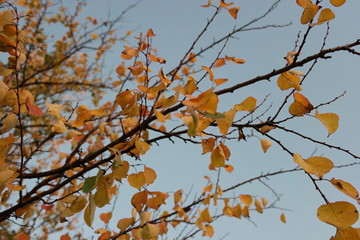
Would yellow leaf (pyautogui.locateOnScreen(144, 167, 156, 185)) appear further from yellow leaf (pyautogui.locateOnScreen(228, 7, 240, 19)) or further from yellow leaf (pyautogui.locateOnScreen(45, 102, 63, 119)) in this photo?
yellow leaf (pyautogui.locateOnScreen(228, 7, 240, 19))

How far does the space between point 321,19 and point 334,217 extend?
1.61 ft

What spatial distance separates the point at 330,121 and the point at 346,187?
168mm

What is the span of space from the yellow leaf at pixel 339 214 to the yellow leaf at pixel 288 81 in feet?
1.06

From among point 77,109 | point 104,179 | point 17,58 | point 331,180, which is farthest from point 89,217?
point 331,180

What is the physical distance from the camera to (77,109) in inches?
40.7

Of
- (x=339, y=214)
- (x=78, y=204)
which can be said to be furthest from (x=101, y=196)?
(x=339, y=214)

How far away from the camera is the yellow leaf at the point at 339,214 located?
622mm

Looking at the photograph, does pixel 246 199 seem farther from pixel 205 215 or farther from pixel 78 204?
pixel 78 204

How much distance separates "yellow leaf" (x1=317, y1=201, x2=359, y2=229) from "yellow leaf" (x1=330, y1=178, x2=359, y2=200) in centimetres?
5

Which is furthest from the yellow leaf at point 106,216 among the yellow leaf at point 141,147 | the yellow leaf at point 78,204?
the yellow leaf at point 141,147

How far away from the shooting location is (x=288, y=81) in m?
0.85

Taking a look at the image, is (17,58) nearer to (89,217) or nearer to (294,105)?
(89,217)

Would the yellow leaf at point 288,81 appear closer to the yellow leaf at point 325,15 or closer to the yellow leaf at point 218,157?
the yellow leaf at point 325,15

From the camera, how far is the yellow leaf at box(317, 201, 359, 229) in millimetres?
622
